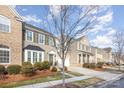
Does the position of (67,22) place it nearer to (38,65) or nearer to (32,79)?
(32,79)

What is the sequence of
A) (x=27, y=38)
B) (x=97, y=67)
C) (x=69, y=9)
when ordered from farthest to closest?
(x=97, y=67) < (x=27, y=38) < (x=69, y=9)

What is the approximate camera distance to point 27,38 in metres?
20.9

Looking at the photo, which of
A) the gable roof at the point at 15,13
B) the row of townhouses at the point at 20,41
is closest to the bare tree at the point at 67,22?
the row of townhouses at the point at 20,41

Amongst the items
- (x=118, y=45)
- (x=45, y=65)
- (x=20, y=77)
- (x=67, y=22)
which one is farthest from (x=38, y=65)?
(x=118, y=45)

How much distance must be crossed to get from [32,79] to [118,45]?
29.9 ft

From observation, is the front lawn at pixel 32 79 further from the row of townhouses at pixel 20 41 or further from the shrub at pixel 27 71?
the row of townhouses at pixel 20 41

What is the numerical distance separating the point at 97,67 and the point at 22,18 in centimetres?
1008

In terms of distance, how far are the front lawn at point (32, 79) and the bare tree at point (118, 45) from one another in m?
5.32

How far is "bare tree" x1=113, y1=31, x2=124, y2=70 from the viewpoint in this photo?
18728 millimetres

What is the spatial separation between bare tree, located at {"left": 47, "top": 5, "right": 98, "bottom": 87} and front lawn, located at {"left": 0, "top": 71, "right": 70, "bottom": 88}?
273 centimetres

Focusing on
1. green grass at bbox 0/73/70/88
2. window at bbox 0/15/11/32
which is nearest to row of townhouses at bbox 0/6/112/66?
window at bbox 0/15/11/32

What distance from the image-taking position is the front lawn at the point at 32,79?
46.6 ft
